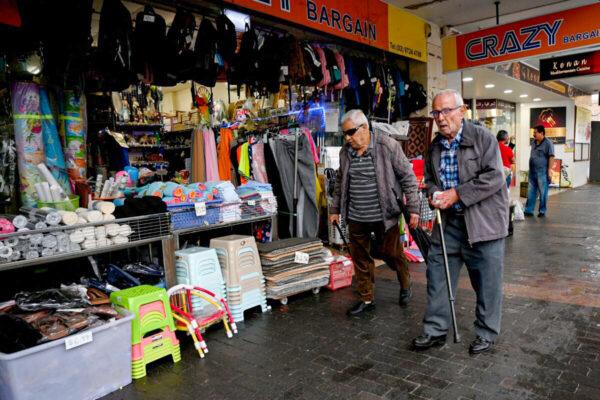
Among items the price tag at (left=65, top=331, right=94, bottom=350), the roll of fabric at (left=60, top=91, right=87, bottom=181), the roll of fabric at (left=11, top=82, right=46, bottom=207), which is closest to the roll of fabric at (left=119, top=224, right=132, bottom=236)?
the roll of fabric at (left=11, top=82, right=46, bottom=207)

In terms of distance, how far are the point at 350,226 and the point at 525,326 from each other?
1675 mm

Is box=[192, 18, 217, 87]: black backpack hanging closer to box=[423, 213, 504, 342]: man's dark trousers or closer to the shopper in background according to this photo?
box=[423, 213, 504, 342]: man's dark trousers

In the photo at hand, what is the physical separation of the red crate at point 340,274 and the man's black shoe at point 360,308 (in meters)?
0.69

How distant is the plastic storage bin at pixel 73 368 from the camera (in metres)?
2.40

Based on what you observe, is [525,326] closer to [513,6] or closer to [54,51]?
[54,51]

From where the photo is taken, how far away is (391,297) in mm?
4426

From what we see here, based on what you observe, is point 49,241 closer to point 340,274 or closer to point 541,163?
point 340,274

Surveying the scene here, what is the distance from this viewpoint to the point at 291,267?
14.3 ft

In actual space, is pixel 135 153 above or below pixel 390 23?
below

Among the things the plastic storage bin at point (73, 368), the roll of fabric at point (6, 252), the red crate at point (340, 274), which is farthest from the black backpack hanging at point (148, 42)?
the red crate at point (340, 274)

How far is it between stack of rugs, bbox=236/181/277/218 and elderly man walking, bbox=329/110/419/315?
89 cm

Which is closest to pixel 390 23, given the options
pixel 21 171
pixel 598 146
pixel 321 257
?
pixel 321 257

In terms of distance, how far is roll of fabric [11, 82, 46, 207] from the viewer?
3613mm

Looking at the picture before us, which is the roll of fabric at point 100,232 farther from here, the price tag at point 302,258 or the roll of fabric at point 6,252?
the price tag at point 302,258
